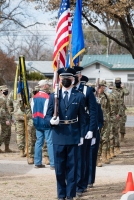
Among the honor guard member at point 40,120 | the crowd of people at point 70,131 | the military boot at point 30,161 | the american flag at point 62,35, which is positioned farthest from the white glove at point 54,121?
the military boot at point 30,161

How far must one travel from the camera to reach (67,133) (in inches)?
380

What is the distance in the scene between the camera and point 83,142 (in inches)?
405

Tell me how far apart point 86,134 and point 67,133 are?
40.9 inches

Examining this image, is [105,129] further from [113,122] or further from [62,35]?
[62,35]

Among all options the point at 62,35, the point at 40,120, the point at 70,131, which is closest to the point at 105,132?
the point at 40,120

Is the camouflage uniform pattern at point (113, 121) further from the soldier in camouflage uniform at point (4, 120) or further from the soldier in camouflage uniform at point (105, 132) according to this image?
the soldier in camouflage uniform at point (4, 120)

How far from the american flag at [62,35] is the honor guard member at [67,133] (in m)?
3.19

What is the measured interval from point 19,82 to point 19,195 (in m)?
5.31

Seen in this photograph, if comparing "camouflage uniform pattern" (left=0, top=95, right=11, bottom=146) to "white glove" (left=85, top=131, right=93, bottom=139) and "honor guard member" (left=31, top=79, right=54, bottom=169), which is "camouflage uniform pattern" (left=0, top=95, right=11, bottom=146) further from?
"white glove" (left=85, top=131, right=93, bottom=139)

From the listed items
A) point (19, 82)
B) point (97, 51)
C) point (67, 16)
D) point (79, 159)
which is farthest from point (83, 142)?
point (97, 51)

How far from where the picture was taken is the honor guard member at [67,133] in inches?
381

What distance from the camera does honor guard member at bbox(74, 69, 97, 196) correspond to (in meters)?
10.4

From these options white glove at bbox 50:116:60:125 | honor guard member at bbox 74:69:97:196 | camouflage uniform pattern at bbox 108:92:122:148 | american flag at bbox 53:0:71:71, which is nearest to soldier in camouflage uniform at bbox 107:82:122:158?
camouflage uniform pattern at bbox 108:92:122:148

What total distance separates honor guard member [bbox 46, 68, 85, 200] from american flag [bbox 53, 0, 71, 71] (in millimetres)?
3185
